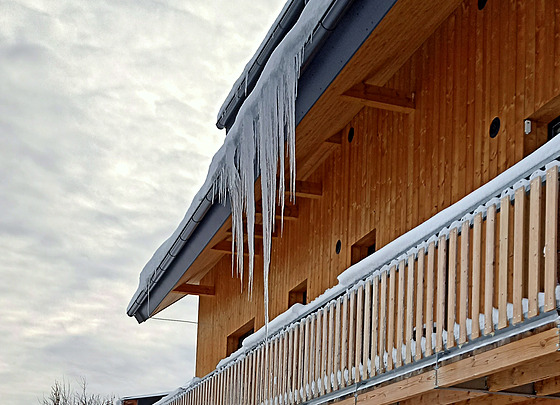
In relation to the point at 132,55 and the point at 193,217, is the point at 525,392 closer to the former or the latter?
the point at 193,217

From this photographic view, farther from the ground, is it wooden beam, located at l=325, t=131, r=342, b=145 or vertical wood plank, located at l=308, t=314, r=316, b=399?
wooden beam, located at l=325, t=131, r=342, b=145

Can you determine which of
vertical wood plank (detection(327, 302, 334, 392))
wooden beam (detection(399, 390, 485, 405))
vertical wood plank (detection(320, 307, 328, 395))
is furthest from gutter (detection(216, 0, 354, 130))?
wooden beam (detection(399, 390, 485, 405))

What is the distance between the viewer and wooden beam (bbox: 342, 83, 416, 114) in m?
12.6

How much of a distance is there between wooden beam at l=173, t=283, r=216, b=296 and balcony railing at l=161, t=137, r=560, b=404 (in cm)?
748

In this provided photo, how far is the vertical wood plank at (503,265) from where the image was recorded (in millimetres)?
7926

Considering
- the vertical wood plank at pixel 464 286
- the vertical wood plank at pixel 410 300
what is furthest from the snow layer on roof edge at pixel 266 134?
the vertical wood plank at pixel 464 286

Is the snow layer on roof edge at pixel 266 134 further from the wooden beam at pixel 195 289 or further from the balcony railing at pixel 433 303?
the wooden beam at pixel 195 289

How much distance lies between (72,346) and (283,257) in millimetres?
37345

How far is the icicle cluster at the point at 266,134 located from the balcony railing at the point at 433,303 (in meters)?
1.03

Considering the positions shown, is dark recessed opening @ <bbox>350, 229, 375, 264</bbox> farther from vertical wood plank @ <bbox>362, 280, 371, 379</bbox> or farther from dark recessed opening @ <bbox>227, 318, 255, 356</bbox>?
dark recessed opening @ <bbox>227, 318, 255, 356</bbox>

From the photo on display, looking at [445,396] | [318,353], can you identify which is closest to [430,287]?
[445,396]

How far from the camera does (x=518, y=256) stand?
7.84m

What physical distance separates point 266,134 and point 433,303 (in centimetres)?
334

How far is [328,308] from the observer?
39.5 ft
